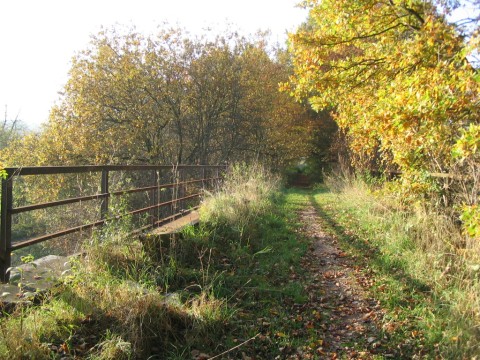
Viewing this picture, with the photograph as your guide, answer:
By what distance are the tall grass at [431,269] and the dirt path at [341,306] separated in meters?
0.38

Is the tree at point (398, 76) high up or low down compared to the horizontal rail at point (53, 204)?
up

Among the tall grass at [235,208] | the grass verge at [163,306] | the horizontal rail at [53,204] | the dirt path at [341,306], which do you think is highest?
the horizontal rail at [53,204]

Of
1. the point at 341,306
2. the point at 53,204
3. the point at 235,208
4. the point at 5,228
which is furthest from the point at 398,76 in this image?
the point at 5,228

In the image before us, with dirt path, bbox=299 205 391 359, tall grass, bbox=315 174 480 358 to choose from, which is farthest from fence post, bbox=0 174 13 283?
tall grass, bbox=315 174 480 358

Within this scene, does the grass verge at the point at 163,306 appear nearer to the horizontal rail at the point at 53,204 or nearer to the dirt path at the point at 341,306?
the dirt path at the point at 341,306

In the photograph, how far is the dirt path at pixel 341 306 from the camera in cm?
380

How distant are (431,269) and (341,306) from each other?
156 cm

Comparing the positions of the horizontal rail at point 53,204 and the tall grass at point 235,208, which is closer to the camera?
the horizontal rail at point 53,204

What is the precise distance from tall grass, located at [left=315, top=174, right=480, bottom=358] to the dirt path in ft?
1.25

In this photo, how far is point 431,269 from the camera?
5273mm

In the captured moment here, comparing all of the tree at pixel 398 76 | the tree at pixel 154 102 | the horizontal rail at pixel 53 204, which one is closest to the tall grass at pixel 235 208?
the horizontal rail at pixel 53 204

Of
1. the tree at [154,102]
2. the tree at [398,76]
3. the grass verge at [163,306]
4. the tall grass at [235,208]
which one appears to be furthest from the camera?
the tree at [154,102]

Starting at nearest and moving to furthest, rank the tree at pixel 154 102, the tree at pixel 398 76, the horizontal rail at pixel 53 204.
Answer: the horizontal rail at pixel 53 204 → the tree at pixel 398 76 → the tree at pixel 154 102

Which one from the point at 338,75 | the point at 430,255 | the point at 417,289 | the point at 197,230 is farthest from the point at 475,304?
the point at 338,75
